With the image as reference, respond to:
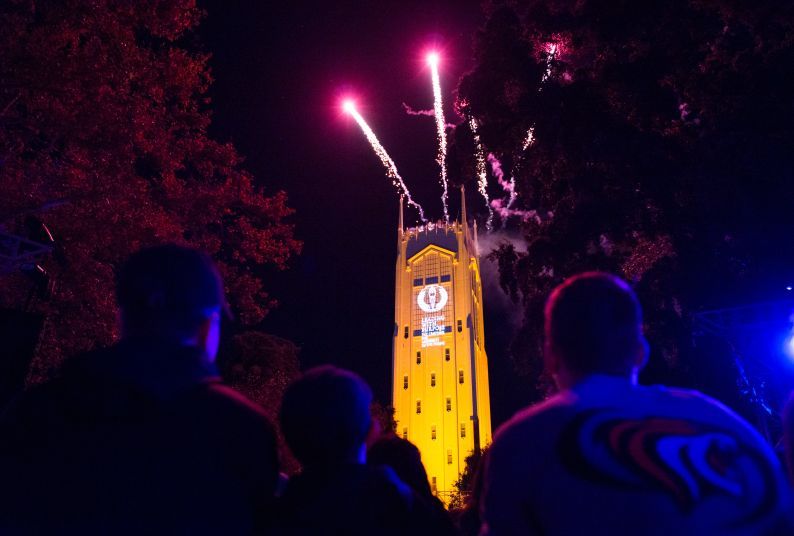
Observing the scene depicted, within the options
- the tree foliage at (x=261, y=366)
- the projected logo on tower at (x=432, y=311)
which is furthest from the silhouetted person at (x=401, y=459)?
the projected logo on tower at (x=432, y=311)

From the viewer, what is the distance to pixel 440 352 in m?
66.5

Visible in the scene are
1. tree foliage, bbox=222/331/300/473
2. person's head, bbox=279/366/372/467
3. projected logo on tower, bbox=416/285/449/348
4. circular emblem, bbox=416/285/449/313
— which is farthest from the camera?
circular emblem, bbox=416/285/449/313

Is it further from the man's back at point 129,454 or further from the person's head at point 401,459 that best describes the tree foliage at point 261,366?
the man's back at point 129,454

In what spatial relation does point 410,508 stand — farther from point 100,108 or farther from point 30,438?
point 100,108

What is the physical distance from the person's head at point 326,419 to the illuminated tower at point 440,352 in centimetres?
6231

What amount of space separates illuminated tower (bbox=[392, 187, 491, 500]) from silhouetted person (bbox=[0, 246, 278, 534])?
206 ft

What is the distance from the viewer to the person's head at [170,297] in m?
1.96

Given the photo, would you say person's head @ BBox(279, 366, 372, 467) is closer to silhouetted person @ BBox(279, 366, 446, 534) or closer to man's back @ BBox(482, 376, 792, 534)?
silhouetted person @ BBox(279, 366, 446, 534)

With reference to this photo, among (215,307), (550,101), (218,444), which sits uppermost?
(550,101)

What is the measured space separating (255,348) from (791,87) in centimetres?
3316

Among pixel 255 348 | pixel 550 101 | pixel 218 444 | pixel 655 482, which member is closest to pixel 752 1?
pixel 550 101

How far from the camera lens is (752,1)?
8852 millimetres

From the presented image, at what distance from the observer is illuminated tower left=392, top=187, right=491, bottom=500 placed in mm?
62688

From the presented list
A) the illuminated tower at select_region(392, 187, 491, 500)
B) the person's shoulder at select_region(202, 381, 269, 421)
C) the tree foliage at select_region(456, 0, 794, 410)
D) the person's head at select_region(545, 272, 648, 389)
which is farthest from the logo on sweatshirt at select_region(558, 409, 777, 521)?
the illuminated tower at select_region(392, 187, 491, 500)
